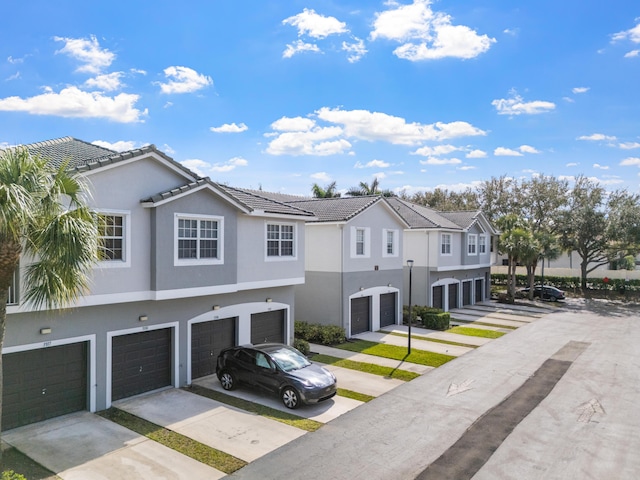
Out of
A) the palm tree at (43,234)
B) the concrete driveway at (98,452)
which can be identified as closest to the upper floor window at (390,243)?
the concrete driveway at (98,452)

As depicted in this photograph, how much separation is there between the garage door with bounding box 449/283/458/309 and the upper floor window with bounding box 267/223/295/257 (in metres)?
17.9

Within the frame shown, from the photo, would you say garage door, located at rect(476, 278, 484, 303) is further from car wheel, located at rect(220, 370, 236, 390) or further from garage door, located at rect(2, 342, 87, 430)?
garage door, located at rect(2, 342, 87, 430)

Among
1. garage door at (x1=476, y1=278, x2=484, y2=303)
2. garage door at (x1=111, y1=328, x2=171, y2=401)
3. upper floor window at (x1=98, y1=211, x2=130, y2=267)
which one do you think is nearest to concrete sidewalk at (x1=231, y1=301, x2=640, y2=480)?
garage door at (x1=111, y1=328, x2=171, y2=401)

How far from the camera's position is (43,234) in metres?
7.76

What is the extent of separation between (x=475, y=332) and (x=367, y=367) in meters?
10.1

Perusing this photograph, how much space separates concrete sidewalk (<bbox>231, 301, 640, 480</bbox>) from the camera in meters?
9.63

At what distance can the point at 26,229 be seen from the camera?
7879 mm

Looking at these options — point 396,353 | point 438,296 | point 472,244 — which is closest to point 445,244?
point 438,296

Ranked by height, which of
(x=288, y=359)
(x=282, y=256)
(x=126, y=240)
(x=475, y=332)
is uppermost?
(x=126, y=240)

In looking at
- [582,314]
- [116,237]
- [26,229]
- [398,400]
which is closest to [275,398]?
[398,400]

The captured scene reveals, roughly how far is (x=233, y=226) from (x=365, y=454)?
857 centimetres

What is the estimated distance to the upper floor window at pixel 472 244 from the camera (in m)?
33.9

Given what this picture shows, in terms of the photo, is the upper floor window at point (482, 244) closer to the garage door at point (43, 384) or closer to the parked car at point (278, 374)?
the parked car at point (278, 374)

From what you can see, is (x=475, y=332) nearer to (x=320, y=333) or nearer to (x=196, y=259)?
(x=320, y=333)
